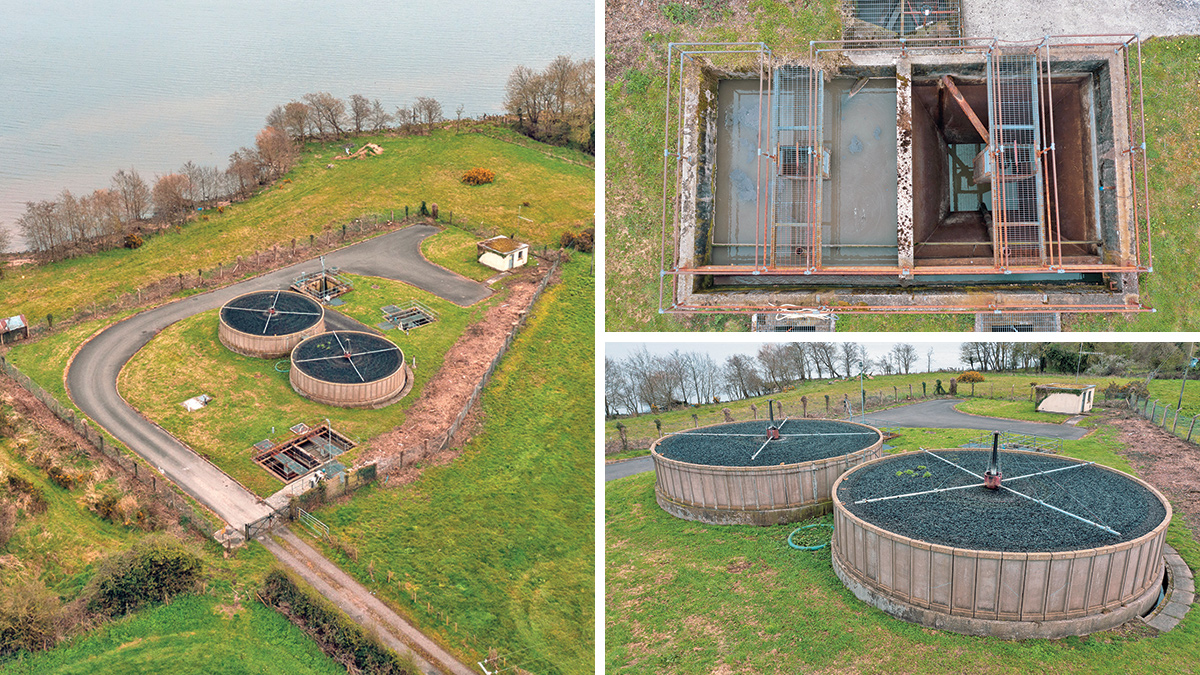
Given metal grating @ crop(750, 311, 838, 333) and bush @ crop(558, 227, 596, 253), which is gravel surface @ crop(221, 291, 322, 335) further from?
metal grating @ crop(750, 311, 838, 333)

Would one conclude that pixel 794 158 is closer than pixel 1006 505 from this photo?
No

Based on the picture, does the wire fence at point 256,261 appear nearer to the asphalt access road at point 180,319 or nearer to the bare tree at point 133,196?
the asphalt access road at point 180,319

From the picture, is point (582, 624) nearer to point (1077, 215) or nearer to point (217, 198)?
point (1077, 215)

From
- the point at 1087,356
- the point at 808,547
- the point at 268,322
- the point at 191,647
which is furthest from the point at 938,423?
the point at 268,322

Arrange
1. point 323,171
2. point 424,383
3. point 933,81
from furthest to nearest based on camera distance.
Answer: point 323,171 < point 424,383 < point 933,81

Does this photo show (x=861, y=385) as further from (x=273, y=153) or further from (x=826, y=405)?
(x=273, y=153)

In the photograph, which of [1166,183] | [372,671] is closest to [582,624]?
[372,671]
